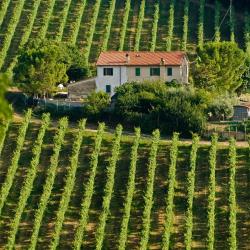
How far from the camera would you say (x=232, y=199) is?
72750 mm

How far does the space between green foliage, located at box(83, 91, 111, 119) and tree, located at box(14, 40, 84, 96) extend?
6.53 meters

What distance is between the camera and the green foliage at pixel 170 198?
6738 cm

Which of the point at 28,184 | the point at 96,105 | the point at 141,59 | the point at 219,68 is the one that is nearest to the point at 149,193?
the point at 28,184

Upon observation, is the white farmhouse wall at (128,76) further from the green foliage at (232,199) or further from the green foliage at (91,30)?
the green foliage at (232,199)

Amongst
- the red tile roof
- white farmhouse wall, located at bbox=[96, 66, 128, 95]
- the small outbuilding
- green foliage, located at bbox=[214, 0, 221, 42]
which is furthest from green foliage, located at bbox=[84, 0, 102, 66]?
the small outbuilding

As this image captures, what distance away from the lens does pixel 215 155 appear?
78.5 meters

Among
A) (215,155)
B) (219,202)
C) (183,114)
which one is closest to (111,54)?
(183,114)

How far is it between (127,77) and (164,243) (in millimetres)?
31580

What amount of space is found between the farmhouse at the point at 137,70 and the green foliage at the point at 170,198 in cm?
1494

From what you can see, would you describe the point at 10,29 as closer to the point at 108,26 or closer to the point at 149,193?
the point at 108,26

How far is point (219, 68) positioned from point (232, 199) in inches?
980

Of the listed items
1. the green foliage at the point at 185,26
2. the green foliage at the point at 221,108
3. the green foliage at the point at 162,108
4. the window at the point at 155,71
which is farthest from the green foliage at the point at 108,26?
the green foliage at the point at 221,108

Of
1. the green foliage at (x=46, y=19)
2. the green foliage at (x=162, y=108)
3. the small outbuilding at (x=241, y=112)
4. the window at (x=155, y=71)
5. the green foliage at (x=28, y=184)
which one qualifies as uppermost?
the green foliage at (x=28, y=184)

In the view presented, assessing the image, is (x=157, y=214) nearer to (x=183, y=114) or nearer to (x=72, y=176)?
(x=72, y=176)
